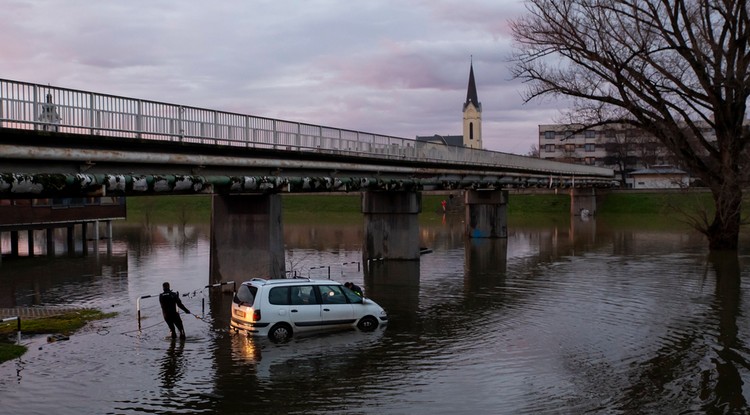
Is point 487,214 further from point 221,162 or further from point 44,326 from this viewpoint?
point 44,326

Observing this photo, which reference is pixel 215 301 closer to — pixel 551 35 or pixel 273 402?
pixel 273 402

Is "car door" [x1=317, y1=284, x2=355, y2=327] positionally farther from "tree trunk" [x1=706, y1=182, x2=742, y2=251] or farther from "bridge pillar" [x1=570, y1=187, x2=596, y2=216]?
"bridge pillar" [x1=570, y1=187, x2=596, y2=216]

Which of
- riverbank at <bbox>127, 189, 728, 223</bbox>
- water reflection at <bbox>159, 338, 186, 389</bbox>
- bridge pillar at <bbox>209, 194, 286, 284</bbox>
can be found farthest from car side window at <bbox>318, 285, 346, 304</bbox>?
riverbank at <bbox>127, 189, 728, 223</bbox>

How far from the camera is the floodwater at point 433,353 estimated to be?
14.4 metres

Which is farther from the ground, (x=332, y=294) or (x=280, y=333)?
(x=332, y=294)

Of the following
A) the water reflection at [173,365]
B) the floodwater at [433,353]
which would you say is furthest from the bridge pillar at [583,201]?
the water reflection at [173,365]

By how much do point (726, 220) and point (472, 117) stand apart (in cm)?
14928

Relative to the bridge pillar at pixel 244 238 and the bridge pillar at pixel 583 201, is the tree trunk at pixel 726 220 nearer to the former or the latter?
the bridge pillar at pixel 244 238

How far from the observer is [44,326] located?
71.6ft

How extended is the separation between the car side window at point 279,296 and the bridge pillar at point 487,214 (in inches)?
1719

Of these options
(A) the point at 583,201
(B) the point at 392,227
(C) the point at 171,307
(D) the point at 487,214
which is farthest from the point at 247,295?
(A) the point at 583,201

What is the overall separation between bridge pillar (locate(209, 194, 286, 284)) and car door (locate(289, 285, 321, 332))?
29.8 ft

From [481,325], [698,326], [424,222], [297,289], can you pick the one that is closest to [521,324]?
[481,325]

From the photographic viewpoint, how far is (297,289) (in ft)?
65.2
